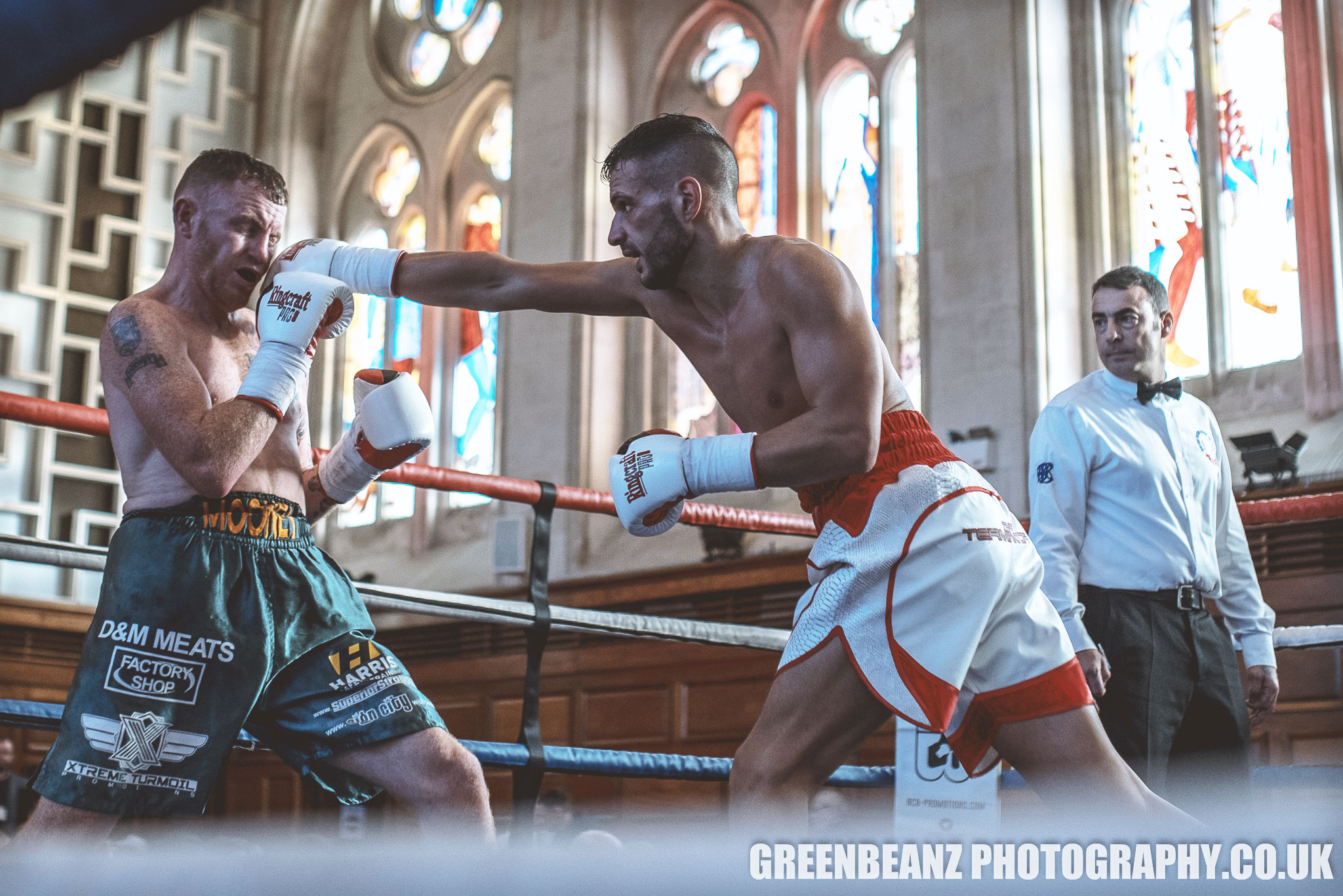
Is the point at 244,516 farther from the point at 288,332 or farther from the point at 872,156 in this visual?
the point at 872,156

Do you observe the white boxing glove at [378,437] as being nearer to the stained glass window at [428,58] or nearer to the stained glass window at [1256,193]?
the stained glass window at [1256,193]

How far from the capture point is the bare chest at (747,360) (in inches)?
73.5

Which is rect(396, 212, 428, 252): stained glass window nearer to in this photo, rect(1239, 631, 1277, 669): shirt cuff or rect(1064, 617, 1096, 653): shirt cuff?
rect(1239, 631, 1277, 669): shirt cuff

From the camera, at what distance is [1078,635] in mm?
2301

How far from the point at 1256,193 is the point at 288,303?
17.4 ft

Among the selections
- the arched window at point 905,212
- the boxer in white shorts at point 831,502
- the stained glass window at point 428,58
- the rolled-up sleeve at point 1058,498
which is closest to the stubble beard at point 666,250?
the boxer in white shorts at point 831,502

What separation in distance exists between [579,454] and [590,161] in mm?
1815

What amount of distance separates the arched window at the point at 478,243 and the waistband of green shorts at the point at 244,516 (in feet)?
22.5

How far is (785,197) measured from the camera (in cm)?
776

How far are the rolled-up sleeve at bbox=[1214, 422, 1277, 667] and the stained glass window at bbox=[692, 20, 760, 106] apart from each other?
6.01 m

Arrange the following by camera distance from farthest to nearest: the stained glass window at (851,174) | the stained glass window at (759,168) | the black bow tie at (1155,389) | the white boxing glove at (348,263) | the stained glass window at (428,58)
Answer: the stained glass window at (428,58)
the stained glass window at (759,168)
the stained glass window at (851,174)
the black bow tie at (1155,389)
the white boxing glove at (348,263)

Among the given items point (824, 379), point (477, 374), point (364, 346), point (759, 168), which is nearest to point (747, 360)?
point (824, 379)

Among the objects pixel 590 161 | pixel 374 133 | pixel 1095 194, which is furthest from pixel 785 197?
pixel 374 133

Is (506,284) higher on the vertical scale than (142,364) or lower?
higher
